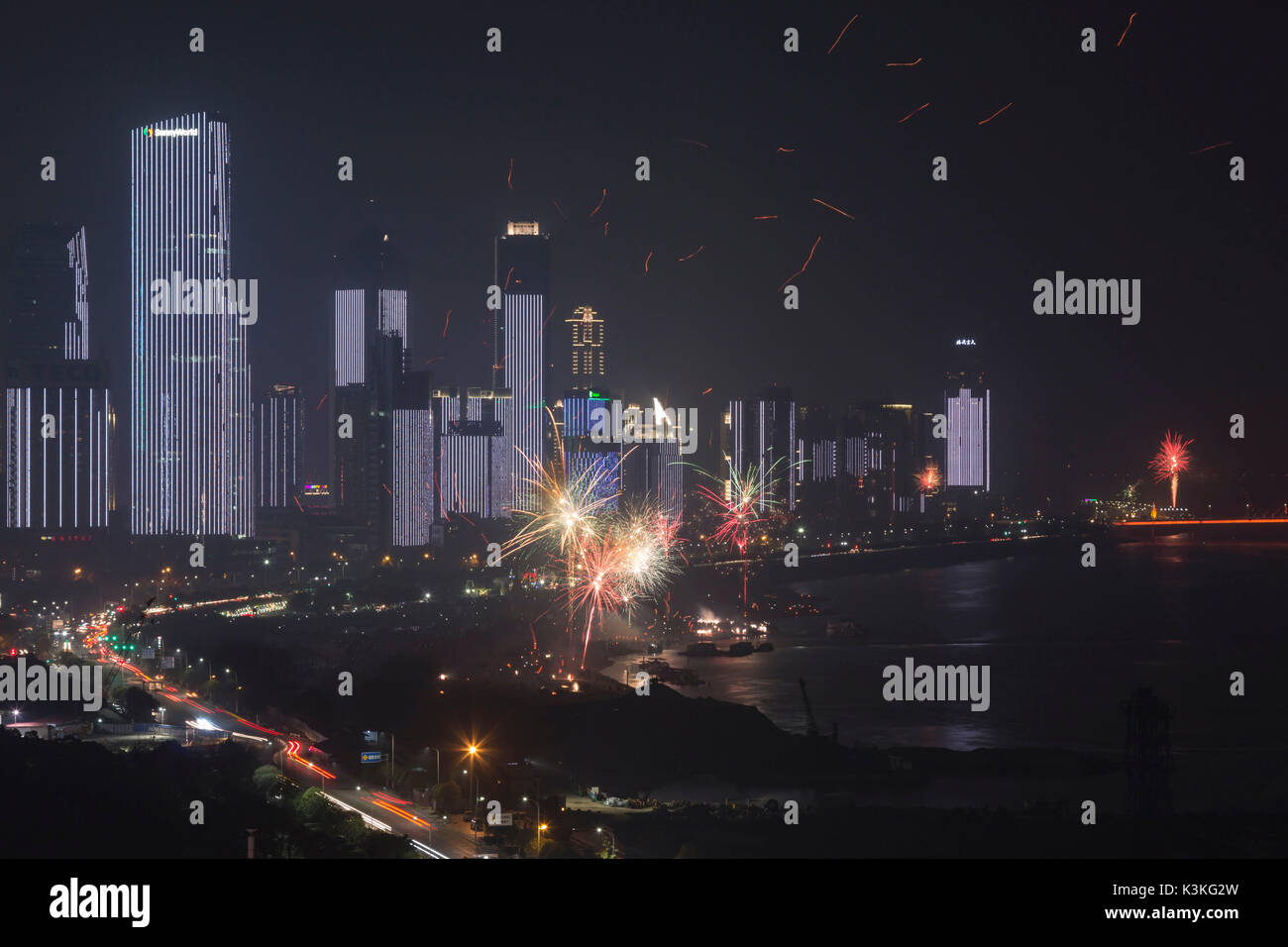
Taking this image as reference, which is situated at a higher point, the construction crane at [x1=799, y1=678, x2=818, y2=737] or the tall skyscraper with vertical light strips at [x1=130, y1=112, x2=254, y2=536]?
the tall skyscraper with vertical light strips at [x1=130, y1=112, x2=254, y2=536]

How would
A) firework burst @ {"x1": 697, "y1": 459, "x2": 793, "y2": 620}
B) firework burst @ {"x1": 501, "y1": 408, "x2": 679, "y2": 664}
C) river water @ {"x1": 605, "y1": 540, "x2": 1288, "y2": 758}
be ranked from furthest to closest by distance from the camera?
firework burst @ {"x1": 697, "y1": 459, "x2": 793, "y2": 620} → firework burst @ {"x1": 501, "y1": 408, "x2": 679, "y2": 664} → river water @ {"x1": 605, "y1": 540, "x2": 1288, "y2": 758}

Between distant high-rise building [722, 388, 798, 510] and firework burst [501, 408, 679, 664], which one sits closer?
firework burst [501, 408, 679, 664]

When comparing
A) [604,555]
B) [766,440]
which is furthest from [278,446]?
[604,555]

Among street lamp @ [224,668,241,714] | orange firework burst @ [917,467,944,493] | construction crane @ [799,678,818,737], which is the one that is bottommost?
construction crane @ [799,678,818,737]

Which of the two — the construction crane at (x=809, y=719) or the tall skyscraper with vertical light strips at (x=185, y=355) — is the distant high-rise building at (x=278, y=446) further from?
the construction crane at (x=809, y=719)

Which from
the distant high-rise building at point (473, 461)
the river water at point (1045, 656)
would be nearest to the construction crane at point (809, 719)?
the river water at point (1045, 656)

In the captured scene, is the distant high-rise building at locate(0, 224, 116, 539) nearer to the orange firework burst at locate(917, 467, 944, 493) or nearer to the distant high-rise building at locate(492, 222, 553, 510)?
the distant high-rise building at locate(492, 222, 553, 510)

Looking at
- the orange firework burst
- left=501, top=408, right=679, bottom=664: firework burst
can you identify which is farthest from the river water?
the orange firework burst
